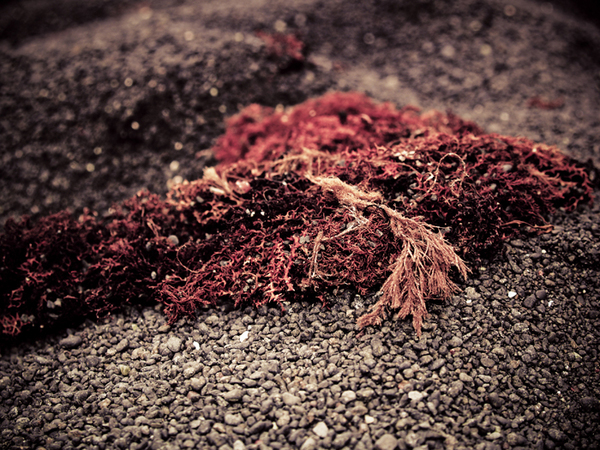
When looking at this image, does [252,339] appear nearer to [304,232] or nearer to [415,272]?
[304,232]

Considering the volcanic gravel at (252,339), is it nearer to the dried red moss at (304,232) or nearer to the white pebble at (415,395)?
the white pebble at (415,395)

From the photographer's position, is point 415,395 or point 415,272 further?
point 415,272

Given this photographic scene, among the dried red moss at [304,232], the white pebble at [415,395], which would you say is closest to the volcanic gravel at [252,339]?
the white pebble at [415,395]

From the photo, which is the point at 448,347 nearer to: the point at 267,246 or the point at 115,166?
the point at 267,246

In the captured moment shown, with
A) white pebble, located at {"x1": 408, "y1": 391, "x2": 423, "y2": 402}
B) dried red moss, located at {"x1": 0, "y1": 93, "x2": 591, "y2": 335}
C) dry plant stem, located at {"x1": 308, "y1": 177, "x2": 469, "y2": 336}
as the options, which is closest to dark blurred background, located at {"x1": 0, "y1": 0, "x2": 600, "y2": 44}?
dried red moss, located at {"x1": 0, "y1": 93, "x2": 591, "y2": 335}

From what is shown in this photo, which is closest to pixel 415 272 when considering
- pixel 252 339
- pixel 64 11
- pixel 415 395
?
pixel 415 395

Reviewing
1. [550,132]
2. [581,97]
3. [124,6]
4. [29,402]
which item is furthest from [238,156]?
[124,6]
